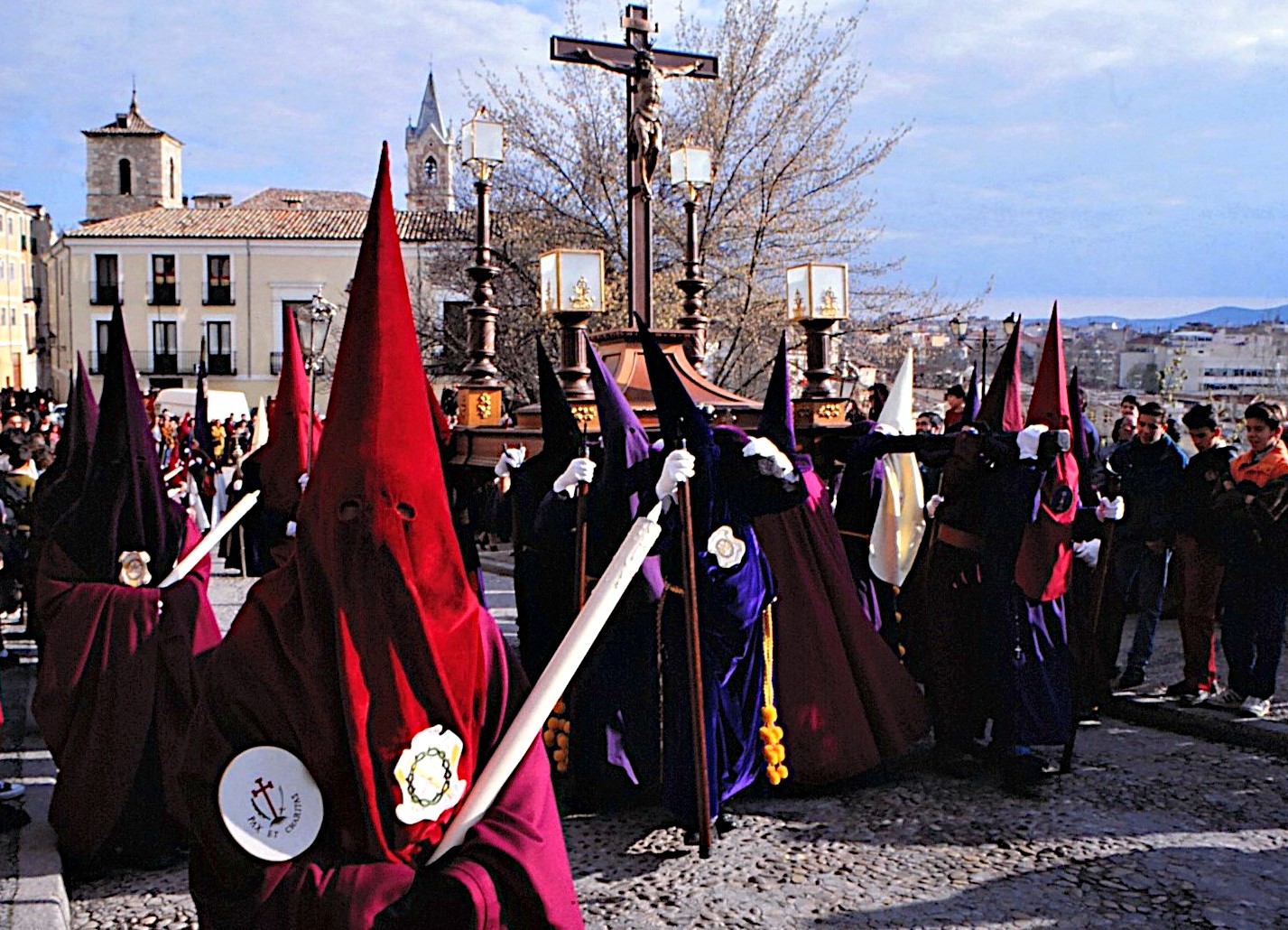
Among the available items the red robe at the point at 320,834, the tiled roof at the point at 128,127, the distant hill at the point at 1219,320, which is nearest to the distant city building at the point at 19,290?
the tiled roof at the point at 128,127

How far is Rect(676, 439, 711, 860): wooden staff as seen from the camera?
4.95 meters

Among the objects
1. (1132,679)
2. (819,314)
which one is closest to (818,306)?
(819,314)

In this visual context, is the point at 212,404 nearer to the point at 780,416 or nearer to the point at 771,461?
the point at 780,416

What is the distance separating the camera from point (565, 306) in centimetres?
803

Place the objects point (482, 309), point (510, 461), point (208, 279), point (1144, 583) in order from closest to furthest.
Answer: point (510, 461)
point (1144, 583)
point (482, 309)
point (208, 279)

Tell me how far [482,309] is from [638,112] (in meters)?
1.95

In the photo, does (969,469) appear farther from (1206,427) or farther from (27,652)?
(27,652)

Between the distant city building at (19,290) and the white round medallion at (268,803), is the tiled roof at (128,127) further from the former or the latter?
the white round medallion at (268,803)

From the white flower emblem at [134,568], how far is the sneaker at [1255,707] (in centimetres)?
617

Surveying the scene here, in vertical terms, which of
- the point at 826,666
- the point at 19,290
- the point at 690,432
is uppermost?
the point at 19,290

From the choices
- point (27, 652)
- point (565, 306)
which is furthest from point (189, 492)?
point (565, 306)

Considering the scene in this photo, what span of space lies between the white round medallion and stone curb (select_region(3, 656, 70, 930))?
2.54 m

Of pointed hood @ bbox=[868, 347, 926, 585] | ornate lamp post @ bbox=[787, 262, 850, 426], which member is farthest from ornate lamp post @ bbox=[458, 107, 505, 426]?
pointed hood @ bbox=[868, 347, 926, 585]

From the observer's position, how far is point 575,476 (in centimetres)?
577
